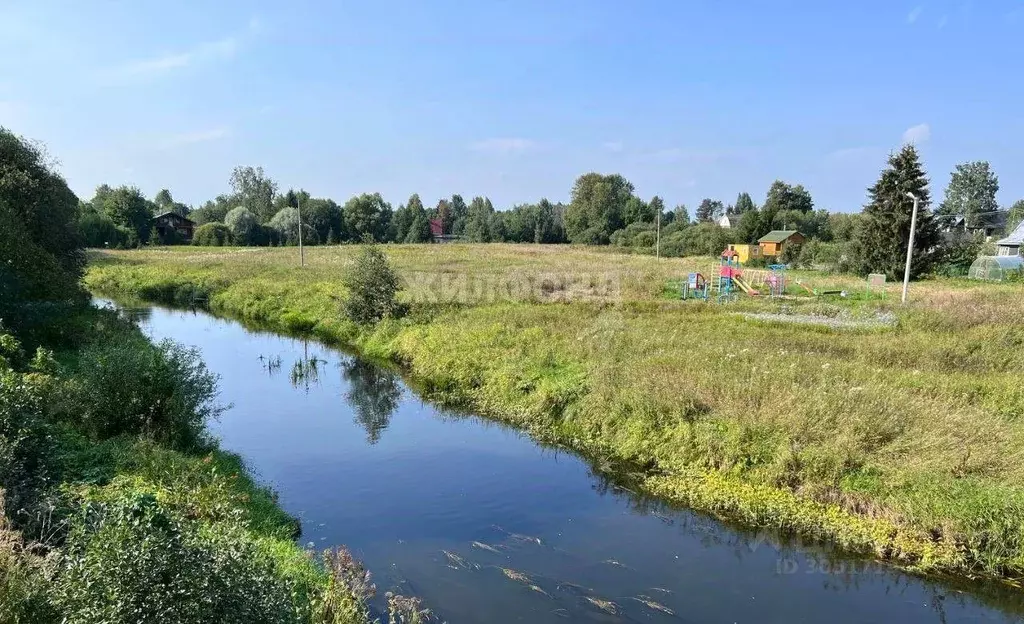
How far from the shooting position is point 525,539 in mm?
10383

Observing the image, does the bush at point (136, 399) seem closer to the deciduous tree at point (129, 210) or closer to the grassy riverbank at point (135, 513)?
the grassy riverbank at point (135, 513)

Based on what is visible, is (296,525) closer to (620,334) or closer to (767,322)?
(620,334)

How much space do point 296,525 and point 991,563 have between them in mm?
10682

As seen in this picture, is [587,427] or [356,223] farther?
[356,223]

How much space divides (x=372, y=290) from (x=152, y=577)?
21682mm

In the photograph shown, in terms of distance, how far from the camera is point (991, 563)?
888 centimetres

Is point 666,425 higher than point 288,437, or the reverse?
point 666,425

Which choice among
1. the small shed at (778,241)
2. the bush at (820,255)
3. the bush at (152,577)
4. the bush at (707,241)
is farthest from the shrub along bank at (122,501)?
the bush at (707,241)

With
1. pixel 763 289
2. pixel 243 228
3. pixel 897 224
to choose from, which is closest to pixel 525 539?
pixel 763 289

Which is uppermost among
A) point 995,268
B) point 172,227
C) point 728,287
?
point 172,227

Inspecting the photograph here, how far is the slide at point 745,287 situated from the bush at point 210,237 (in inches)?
2598

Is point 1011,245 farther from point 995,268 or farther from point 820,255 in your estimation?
point 995,268

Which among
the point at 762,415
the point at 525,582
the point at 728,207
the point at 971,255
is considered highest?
the point at 728,207

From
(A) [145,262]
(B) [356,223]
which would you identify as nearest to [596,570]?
(A) [145,262]
